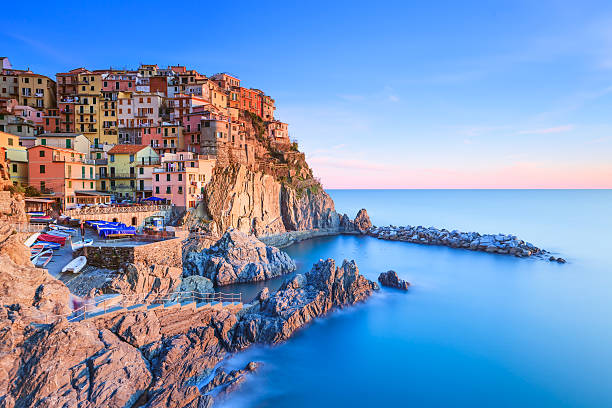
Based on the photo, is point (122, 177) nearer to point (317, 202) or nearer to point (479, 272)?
point (317, 202)

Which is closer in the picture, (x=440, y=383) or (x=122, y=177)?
(x=440, y=383)

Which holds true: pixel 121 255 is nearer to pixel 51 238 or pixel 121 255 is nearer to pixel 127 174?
pixel 51 238

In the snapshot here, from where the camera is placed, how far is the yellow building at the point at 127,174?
136ft

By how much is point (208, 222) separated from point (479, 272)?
3182cm

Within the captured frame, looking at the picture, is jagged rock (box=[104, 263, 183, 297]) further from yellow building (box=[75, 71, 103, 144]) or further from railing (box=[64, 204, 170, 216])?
yellow building (box=[75, 71, 103, 144])

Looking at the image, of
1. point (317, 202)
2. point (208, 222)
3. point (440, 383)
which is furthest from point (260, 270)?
point (317, 202)

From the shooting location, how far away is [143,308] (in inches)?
615

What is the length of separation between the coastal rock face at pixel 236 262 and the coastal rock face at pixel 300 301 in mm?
7185

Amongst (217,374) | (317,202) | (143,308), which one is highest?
(317,202)

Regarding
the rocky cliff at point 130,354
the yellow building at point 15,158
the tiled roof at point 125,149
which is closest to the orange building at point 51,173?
the yellow building at point 15,158

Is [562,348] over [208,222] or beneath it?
beneath

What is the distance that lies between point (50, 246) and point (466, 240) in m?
52.2

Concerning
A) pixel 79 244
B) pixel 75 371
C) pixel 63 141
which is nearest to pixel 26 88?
pixel 63 141

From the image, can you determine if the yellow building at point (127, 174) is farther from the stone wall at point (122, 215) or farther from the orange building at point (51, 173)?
the orange building at point (51, 173)
